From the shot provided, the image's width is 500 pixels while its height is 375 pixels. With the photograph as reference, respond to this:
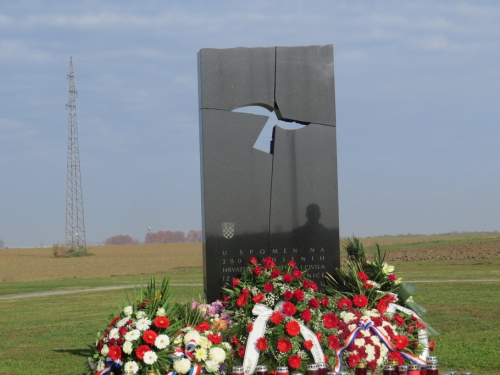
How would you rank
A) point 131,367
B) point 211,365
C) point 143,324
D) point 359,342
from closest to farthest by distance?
point 131,367
point 143,324
point 211,365
point 359,342

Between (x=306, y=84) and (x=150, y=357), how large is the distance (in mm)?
5014

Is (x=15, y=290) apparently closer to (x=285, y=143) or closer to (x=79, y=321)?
(x=79, y=321)

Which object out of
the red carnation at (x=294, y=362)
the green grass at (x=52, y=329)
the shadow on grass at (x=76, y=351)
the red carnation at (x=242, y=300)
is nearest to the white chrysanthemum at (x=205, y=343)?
the red carnation at (x=294, y=362)

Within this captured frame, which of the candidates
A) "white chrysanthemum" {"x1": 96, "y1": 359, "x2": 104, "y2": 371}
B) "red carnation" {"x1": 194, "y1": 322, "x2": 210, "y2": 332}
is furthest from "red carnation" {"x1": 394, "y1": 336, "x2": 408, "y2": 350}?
"white chrysanthemum" {"x1": 96, "y1": 359, "x2": 104, "y2": 371}

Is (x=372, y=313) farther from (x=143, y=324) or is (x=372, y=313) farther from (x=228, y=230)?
(x=143, y=324)

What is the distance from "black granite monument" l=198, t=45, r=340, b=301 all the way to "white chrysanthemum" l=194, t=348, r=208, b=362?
2165mm

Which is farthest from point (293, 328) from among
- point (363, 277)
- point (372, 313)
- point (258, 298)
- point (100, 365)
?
point (100, 365)

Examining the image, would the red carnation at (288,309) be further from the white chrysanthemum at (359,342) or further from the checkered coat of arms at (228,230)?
the checkered coat of arms at (228,230)

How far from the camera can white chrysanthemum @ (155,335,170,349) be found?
7.18 metres

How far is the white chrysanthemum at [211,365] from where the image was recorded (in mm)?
7398

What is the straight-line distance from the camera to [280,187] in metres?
10.1

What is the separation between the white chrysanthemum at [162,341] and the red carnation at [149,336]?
4 cm

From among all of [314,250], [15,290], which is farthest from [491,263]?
[314,250]

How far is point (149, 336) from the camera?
719 centimetres
